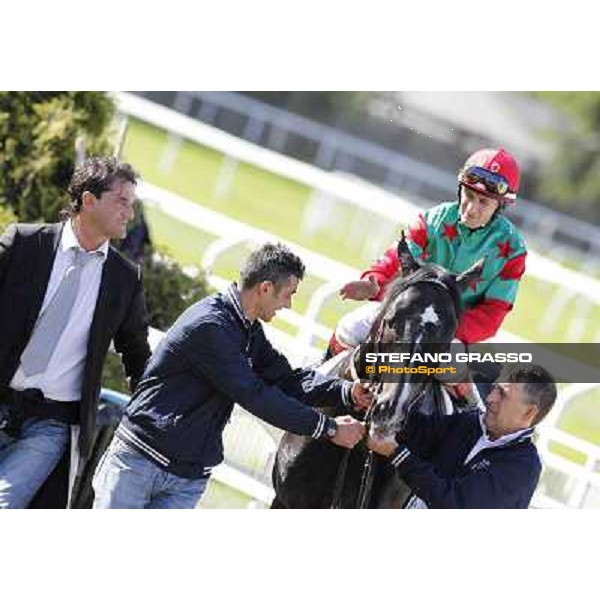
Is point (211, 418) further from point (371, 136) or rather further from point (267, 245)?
point (371, 136)

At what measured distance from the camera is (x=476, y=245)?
445 centimetres

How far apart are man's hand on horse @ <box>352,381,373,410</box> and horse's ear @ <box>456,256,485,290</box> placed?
0.41 m

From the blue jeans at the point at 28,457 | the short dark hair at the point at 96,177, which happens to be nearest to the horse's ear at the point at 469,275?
the short dark hair at the point at 96,177

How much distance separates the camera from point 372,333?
13.9ft

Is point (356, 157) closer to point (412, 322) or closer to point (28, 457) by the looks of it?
point (412, 322)

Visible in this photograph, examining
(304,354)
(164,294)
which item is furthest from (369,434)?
(164,294)

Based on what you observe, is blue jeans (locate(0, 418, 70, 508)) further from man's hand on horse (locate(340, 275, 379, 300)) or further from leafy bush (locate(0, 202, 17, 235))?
leafy bush (locate(0, 202, 17, 235))

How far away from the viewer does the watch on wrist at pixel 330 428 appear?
13.9 feet

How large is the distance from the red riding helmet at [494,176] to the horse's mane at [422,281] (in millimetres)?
358

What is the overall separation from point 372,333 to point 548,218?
189 cm

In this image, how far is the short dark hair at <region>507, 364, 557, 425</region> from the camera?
4.36m

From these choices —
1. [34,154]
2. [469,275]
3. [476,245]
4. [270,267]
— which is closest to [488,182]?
[476,245]

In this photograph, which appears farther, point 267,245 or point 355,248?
point 355,248

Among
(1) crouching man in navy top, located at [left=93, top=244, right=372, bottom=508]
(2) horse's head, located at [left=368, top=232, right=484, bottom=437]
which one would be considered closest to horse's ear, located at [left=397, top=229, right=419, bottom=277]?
(2) horse's head, located at [left=368, top=232, right=484, bottom=437]
